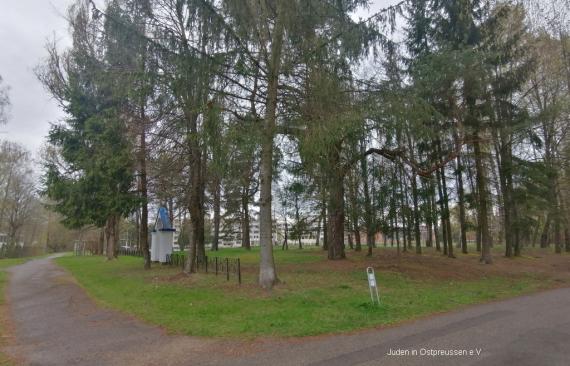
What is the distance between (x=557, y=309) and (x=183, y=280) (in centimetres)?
1051

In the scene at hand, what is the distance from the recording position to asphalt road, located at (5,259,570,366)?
208 inches

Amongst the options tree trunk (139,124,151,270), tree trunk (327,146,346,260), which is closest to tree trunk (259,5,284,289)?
tree trunk (327,146,346,260)

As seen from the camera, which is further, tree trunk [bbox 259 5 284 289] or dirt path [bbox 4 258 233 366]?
tree trunk [bbox 259 5 284 289]

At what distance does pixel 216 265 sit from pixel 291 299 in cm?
539

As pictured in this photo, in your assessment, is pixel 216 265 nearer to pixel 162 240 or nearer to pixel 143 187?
pixel 143 187

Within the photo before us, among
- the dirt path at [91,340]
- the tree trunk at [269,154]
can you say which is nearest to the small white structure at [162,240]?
the dirt path at [91,340]

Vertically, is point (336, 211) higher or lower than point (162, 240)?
higher

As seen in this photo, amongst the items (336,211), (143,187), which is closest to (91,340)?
(336,211)

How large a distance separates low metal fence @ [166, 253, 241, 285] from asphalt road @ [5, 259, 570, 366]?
5.14 metres

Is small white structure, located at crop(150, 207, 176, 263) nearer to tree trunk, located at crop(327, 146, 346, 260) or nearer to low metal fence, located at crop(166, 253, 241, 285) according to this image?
low metal fence, located at crop(166, 253, 241, 285)

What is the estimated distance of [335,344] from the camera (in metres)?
6.01

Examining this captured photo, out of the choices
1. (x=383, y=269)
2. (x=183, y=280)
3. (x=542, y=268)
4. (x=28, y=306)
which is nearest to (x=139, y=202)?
(x=183, y=280)

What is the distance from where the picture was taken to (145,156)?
1653 centimetres

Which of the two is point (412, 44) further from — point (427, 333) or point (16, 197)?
point (16, 197)
